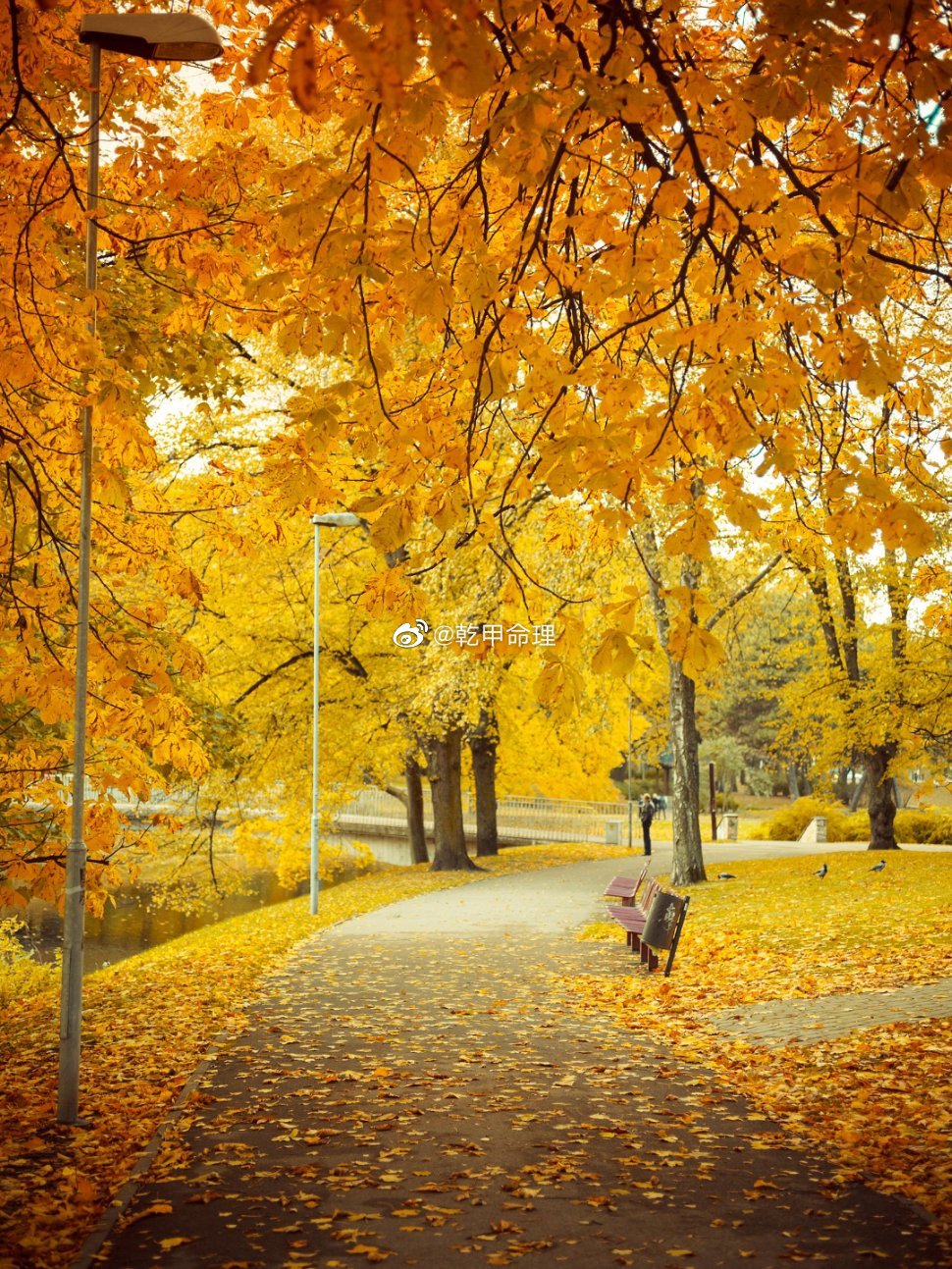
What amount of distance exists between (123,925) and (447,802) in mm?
8515

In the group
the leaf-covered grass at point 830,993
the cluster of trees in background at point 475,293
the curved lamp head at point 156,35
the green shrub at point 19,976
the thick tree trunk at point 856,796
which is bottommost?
the green shrub at point 19,976

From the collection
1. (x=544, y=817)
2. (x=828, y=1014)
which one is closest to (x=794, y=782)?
(x=544, y=817)

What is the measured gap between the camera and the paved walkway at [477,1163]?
5.00m

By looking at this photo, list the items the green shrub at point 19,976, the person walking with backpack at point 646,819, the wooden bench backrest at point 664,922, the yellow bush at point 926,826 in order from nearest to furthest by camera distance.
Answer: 1. the wooden bench backrest at point 664,922
2. the green shrub at point 19,976
3. the person walking with backpack at point 646,819
4. the yellow bush at point 926,826

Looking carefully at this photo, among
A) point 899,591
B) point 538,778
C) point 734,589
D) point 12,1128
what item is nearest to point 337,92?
point 12,1128

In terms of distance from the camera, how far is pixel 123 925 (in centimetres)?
3017

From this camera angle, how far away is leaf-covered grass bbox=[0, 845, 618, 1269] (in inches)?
212

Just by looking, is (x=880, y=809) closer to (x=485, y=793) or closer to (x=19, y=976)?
(x=485, y=793)

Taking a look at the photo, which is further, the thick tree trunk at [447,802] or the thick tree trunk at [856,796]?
the thick tree trunk at [856,796]

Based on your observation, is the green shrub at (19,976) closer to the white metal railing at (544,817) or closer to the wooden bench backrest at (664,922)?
the wooden bench backrest at (664,922)

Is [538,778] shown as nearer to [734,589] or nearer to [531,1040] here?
[734,589]

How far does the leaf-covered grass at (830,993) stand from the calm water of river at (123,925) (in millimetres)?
9853

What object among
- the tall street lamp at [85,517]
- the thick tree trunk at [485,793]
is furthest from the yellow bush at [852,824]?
the tall street lamp at [85,517]

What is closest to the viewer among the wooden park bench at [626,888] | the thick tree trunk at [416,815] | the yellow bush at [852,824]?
the wooden park bench at [626,888]
